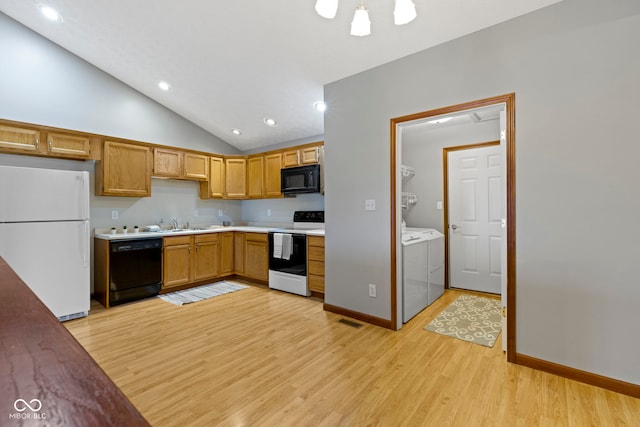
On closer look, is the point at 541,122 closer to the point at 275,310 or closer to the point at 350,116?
the point at 350,116

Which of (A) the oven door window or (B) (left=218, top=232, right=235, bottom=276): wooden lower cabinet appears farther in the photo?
(B) (left=218, top=232, right=235, bottom=276): wooden lower cabinet

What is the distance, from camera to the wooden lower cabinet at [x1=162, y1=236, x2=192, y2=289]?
4008mm

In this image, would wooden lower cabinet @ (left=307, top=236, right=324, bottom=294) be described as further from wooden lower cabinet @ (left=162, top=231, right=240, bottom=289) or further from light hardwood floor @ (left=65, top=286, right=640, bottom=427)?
wooden lower cabinet @ (left=162, top=231, right=240, bottom=289)

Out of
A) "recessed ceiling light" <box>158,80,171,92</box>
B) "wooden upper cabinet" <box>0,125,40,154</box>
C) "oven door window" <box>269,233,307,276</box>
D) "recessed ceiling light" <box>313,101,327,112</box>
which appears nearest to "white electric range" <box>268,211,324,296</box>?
"oven door window" <box>269,233,307,276</box>

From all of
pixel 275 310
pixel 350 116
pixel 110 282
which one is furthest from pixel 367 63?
pixel 110 282

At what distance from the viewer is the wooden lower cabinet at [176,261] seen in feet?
13.1

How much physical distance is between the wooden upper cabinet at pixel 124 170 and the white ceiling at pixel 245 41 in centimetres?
98

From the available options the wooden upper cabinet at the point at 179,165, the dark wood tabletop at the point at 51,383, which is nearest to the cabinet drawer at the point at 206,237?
the wooden upper cabinet at the point at 179,165

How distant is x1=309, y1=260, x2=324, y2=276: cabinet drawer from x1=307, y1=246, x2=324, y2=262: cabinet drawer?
0.05 m

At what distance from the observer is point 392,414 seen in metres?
1.72

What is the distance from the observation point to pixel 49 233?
300cm

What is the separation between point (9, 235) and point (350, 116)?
3.50 m

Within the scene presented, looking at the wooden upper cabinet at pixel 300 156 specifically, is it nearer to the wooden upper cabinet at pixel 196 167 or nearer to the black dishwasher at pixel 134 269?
the wooden upper cabinet at pixel 196 167

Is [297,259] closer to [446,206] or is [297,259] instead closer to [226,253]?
[226,253]
